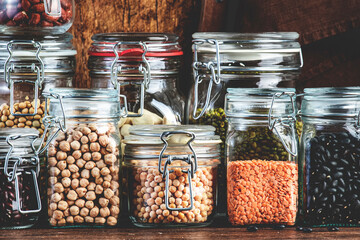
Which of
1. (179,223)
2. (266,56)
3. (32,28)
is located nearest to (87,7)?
(32,28)

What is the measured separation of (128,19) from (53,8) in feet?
0.91

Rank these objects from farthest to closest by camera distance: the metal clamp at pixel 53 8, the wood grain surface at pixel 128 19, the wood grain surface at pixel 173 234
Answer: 1. the wood grain surface at pixel 128 19
2. the metal clamp at pixel 53 8
3. the wood grain surface at pixel 173 234

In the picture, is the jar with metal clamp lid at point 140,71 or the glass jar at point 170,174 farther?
the jar with metal clamp lid at point 140,71

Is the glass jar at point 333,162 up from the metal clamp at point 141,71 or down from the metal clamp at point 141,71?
down

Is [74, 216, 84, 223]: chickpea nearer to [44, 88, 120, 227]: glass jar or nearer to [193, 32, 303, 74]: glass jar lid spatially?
[44, 88, 120, 227]: glass jar

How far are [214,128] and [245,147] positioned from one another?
0.23 ft

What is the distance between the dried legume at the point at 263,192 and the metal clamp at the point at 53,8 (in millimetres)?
469

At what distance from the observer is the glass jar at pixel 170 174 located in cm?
100

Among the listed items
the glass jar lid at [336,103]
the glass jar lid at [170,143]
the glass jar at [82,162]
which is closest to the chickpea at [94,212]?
the glass jar at [82,162]

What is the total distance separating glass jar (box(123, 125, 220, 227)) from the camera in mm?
999

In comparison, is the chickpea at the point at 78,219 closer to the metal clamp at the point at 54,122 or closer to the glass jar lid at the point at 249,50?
the metal clamp at the point at 54,122

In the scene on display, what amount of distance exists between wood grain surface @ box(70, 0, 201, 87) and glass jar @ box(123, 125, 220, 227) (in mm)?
398

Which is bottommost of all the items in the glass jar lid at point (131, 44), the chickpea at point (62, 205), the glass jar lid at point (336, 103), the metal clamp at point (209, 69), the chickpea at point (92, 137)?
the chickpea at point (62, 205)

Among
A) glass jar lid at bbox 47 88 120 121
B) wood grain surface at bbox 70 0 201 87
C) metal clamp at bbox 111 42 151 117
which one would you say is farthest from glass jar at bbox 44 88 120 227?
wood grain surface at bbox 70 0 201 87
